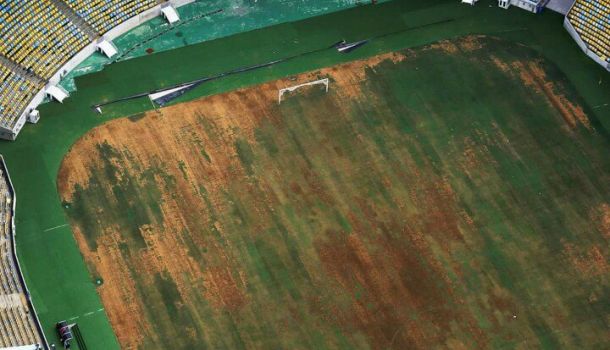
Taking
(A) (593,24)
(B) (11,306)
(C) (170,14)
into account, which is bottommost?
(B) (11,306)

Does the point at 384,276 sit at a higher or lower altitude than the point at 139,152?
lower

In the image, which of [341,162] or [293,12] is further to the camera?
[293,12]

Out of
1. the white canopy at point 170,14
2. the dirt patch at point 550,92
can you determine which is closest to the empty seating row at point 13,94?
the white canopy at point 170,14

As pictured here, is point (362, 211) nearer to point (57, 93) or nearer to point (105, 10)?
point (57, 93)

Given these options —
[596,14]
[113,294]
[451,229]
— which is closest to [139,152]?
[113,294]

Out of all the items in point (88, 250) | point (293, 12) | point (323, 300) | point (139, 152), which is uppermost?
point (293, 12)

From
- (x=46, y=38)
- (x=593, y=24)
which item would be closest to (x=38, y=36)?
(x=46, y=38)

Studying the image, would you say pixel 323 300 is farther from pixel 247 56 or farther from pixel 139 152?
pixel 247 56
